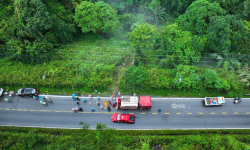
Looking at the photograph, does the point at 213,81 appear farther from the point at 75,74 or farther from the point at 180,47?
the point at 75,74

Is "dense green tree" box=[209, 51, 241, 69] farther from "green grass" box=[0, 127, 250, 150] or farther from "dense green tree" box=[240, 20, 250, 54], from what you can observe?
"green grass" box=[0, 127, 250, 150]

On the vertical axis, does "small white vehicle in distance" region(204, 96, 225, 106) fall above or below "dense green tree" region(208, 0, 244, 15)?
below

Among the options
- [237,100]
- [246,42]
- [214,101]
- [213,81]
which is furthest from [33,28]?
[246,42]

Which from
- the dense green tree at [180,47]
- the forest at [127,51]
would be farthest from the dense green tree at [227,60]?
the dense green tree at [180,47]

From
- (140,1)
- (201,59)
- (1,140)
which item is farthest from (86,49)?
(201,59)

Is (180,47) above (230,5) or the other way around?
the other way around

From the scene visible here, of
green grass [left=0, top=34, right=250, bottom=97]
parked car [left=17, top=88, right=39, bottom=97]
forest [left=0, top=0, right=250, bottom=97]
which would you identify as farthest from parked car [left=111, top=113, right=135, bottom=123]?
parked car [left=17, top=88, right=39, bottom=97]
